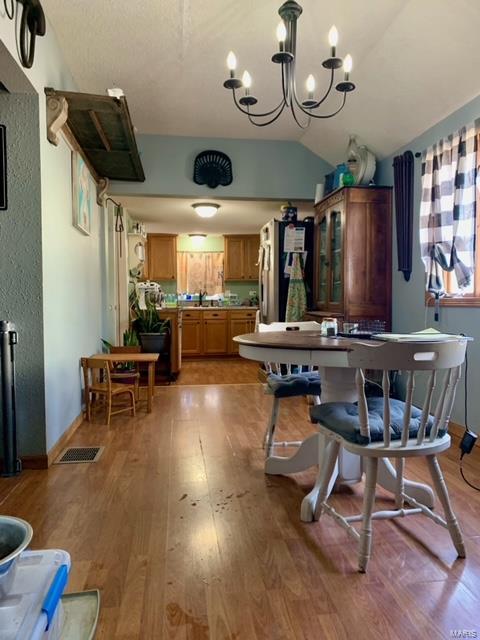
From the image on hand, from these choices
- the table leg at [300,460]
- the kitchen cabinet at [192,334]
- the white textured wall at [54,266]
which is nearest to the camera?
the table leg at [300,460]

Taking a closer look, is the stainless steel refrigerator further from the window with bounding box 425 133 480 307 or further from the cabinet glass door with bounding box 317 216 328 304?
the window with bounding box 425 133 480 307

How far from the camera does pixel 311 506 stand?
6.03ft

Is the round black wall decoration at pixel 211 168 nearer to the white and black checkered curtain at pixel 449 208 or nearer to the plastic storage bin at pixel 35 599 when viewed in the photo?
the white and black checkered curtain at pixel 449 208

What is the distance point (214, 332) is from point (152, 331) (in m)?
2.18

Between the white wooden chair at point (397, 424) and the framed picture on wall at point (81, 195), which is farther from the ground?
the framed picture on wall at point (81, 195)

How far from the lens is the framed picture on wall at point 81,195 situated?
122 inches

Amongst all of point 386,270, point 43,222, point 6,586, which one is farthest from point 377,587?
point 386,270

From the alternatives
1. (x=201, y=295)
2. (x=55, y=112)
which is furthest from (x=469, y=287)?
(x=201, y=295)

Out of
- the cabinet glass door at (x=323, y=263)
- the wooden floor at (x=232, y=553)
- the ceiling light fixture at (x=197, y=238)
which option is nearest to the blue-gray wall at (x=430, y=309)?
the wooden floor at (x=232, y=553)

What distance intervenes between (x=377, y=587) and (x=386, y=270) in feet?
9.34

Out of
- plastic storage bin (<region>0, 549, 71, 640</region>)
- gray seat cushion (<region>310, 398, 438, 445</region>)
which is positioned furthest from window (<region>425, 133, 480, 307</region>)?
plastic storage bin (<region>0, 549, 71, 640</region>)

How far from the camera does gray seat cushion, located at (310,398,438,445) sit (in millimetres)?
1533

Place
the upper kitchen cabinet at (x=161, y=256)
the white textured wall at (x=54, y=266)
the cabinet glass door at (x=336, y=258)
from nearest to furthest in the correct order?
the white textured wall at (x=54, y=266) → the cabinet glass door at (x=336, y=258) → the upper kitchen cabinet at (x=161, y=256)

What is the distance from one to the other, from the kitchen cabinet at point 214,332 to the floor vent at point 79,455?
4.41 metres
